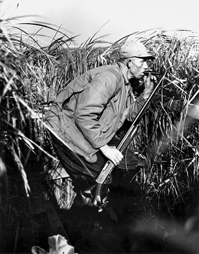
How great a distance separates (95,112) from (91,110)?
2 centimetres

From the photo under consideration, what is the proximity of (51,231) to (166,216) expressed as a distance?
26.8 inches

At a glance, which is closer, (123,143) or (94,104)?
(94,104)

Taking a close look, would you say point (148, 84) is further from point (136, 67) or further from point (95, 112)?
point (95, 112)

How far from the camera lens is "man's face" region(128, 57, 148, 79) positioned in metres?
2.65

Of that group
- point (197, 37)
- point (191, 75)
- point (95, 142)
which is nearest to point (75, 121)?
point (95, 142)

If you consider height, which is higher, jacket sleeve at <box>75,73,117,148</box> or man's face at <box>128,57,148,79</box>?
man's face at <box>128,57,148,79</box>

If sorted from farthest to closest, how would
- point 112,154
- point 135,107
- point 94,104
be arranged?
1. point 135,107
2. point 112,154
3. point 94,104

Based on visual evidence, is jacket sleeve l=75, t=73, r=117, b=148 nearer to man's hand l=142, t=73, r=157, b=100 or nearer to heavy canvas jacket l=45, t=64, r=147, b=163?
heavy canvas jacket l=45, t=64, r=147, b=163

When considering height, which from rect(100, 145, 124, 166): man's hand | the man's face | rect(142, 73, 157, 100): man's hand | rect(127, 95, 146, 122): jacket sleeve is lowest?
rect(100, 145, 124, 166): man's hand

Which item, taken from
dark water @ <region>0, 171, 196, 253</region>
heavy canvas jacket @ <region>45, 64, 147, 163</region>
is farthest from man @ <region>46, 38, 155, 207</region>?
dark water @ <region>0, 171, 196, 253</region>

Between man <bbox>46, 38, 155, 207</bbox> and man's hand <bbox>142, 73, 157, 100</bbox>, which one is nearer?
man <bbox>46, 38, 155, 207</bbox>

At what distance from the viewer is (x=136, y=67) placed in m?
2.66

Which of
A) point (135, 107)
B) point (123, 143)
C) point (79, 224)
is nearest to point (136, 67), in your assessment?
point (135, 107)

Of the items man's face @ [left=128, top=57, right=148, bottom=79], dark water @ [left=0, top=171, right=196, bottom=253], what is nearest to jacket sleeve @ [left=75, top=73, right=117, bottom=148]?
man's face @ [left=128, top=57, right=148, bottom=79]
